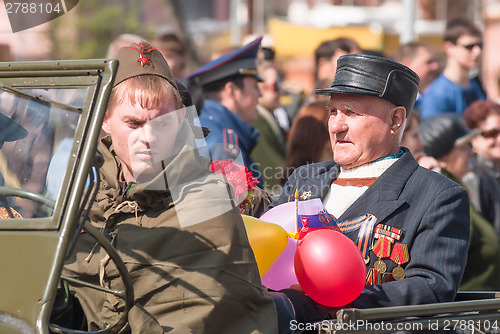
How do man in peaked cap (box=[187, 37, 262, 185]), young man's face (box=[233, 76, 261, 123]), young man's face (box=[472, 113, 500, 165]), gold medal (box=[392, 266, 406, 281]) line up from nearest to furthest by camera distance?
gold medal (box=[392, 266, 406, 281])
man in peaked cap (box=[187, 37, 262, 185])
young man's face (box=[233, 76, 261, 123])
young man's face (box=[472, 113, 500, 165])

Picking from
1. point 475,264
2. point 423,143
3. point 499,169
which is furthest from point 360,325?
point 499,169

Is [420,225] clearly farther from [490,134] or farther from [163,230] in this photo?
[490,134]

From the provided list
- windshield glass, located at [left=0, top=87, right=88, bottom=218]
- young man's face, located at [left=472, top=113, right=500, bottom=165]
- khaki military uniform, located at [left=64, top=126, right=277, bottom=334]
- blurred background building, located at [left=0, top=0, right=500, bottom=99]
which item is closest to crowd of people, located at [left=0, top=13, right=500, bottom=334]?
khaki military uniform, located at [left=64, top=126, right=277, bottom=334]

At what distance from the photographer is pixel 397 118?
3908 millimetres

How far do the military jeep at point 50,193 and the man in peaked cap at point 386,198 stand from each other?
1.20 feet

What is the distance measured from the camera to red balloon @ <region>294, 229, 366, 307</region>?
10.6 ft

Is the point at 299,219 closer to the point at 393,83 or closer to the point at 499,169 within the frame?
the point at 393,83

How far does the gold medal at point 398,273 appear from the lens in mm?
3613

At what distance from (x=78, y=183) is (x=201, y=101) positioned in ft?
13.5

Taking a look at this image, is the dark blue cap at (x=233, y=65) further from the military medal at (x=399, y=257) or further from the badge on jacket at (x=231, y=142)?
the military medal at (x=399, y=257)

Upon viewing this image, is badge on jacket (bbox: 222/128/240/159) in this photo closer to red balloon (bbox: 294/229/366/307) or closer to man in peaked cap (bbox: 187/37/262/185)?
man in peaked cap (bbox: 187/37/262/185)

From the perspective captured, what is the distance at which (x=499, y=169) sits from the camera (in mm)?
7293

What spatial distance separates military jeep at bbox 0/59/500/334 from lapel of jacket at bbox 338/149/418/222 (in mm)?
728

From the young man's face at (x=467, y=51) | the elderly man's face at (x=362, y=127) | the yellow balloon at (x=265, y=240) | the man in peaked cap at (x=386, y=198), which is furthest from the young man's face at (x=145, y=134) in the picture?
the young man's face at (x=467, y=51)
